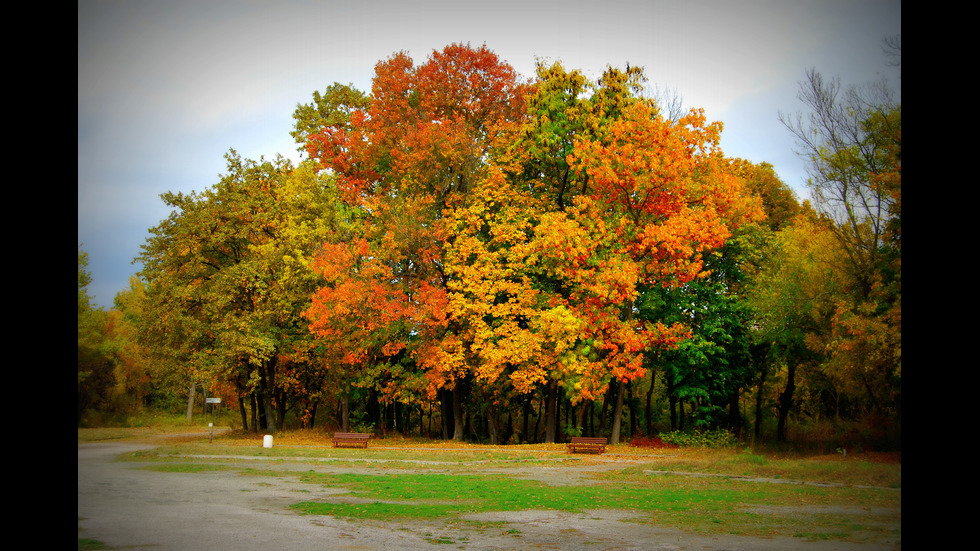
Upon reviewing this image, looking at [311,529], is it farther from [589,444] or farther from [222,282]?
[222,282]

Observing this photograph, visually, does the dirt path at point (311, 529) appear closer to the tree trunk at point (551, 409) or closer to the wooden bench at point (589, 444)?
the wooden bench at point (589, 444)

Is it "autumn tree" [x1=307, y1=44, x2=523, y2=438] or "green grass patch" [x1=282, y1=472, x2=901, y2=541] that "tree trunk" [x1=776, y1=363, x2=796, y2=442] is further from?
"green grass patch" [x1=282, y1=472, x2=901, y2=541]

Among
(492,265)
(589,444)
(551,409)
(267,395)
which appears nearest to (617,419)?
(551,409)

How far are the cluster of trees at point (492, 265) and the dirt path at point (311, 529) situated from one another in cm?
1117

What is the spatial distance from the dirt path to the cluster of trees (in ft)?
36.7

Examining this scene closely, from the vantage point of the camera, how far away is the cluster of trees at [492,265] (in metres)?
25.4

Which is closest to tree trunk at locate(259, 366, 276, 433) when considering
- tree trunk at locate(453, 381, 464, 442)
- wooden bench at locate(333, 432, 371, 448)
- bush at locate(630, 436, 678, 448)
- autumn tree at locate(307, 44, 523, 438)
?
autumn tree at locate(307, 44, 523, 438)

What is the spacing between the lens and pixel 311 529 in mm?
9234

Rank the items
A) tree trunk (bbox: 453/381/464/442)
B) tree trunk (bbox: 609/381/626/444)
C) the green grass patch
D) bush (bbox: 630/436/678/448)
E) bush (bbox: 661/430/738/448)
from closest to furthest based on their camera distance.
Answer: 1. the green grass patch
2. bush (bbox: 661/430/738/448)
3. bush (bbox: 630/436/678/448)
4. tree trunk (bbox: 609/381/626/444)
5. tree trunk (bbox: 453/381/464/442)

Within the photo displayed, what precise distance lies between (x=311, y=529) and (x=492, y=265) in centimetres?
1940

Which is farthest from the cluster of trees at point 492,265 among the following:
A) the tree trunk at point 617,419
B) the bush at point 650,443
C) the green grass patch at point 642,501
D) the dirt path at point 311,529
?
the dirt path at point 311,529

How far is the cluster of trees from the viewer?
2539cm
